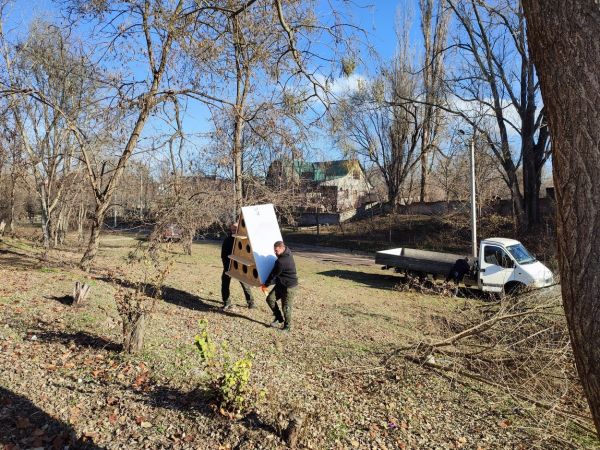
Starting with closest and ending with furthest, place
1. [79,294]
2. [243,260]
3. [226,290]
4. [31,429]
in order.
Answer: [31,429]
[79,294]
[243,260]
[226,290]

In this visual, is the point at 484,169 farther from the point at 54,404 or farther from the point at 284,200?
the point at 54,404

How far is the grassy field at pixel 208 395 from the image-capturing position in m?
3.73

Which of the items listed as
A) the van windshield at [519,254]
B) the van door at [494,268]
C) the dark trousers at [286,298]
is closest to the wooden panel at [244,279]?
the dark trousers at [286,298]

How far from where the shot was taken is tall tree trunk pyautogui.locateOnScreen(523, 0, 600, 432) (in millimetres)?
2393

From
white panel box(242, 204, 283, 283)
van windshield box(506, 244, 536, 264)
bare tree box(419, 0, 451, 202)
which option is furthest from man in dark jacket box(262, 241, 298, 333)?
bare tree box(419, 0, 451, 202)

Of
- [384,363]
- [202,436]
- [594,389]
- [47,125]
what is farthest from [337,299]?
[47,125]

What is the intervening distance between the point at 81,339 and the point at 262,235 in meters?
3.43

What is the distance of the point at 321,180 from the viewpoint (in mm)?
34625

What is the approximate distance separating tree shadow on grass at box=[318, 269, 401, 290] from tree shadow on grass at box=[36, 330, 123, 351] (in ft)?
36.0

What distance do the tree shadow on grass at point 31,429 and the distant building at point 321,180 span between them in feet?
20.3

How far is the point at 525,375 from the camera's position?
229 inches

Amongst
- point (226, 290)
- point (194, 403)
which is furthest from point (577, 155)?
point (226, 290)

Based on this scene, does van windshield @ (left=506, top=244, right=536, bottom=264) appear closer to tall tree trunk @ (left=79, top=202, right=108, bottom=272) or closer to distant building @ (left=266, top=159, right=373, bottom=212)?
distant building @ (left=266, top=159, right=373, bottom=212)

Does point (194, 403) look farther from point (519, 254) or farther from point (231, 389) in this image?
point (519, 254)
